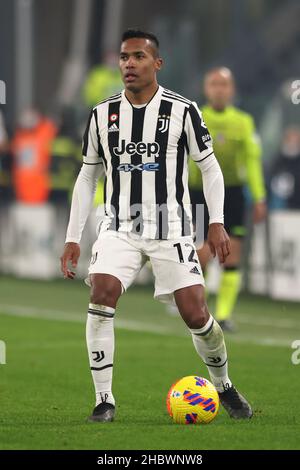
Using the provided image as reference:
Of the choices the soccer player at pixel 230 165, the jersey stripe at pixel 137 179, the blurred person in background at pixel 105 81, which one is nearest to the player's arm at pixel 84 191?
the jersey stripe at pixel 137 179

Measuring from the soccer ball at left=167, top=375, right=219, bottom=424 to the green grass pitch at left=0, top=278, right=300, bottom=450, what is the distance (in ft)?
0.23

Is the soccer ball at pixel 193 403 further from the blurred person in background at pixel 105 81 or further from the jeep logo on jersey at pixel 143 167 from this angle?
the blurred person in background at pixel 105 81

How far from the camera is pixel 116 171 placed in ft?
24.8

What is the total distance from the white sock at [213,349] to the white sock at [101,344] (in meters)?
0.45

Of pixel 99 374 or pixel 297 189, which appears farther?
pixel 297 189

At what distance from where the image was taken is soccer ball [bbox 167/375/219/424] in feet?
24.3

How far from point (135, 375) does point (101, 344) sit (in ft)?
8.25

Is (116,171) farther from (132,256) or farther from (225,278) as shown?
(225,278)

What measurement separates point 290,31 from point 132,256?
14.8 m

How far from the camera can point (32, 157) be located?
2211cm

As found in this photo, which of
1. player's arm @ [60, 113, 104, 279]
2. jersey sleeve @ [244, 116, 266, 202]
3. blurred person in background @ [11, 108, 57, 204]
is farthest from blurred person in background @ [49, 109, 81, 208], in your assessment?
player's arm @ [60, 113, 104, 279]

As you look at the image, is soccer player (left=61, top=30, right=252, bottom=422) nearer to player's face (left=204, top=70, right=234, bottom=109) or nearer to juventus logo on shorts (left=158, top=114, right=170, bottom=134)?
juventus logo on shorts (left=158, top=114, right=170, bottom=134)
